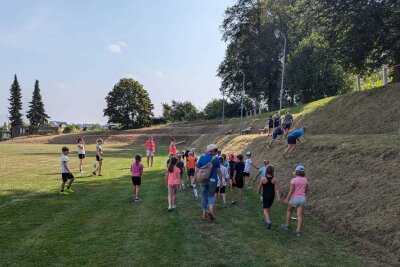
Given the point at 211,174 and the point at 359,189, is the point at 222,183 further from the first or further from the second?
the point at 359,189

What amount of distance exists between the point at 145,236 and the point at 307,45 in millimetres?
46990

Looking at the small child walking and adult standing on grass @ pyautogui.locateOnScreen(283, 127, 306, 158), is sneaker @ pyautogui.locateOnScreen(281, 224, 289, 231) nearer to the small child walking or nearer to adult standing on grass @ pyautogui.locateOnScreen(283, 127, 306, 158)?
the small child walking

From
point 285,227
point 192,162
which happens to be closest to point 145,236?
point 285,227

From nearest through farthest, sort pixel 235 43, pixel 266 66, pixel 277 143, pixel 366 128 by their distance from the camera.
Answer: pixel 366 128 → pixel 277 143 → pixel 266 66 → pixel 235 43

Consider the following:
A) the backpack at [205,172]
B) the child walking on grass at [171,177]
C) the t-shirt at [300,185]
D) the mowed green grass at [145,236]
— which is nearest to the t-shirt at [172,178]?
the child walking on grass at [171,177]

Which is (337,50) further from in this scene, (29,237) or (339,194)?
(29,237)

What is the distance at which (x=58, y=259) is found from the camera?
23.9ft

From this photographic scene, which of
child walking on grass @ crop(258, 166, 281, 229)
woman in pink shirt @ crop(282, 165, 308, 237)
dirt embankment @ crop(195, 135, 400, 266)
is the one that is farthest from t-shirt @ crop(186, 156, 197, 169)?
woman in pink shirt @ crop(282, 165, 308, 237)

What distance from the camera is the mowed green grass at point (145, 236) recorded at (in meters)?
7.56

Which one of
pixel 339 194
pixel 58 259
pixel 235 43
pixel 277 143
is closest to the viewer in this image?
pixel 58 259

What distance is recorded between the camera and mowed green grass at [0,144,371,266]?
298 inches

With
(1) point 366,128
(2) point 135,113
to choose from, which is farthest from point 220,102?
(1) point 366,128

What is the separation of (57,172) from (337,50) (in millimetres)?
20546

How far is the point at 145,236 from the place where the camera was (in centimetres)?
900
